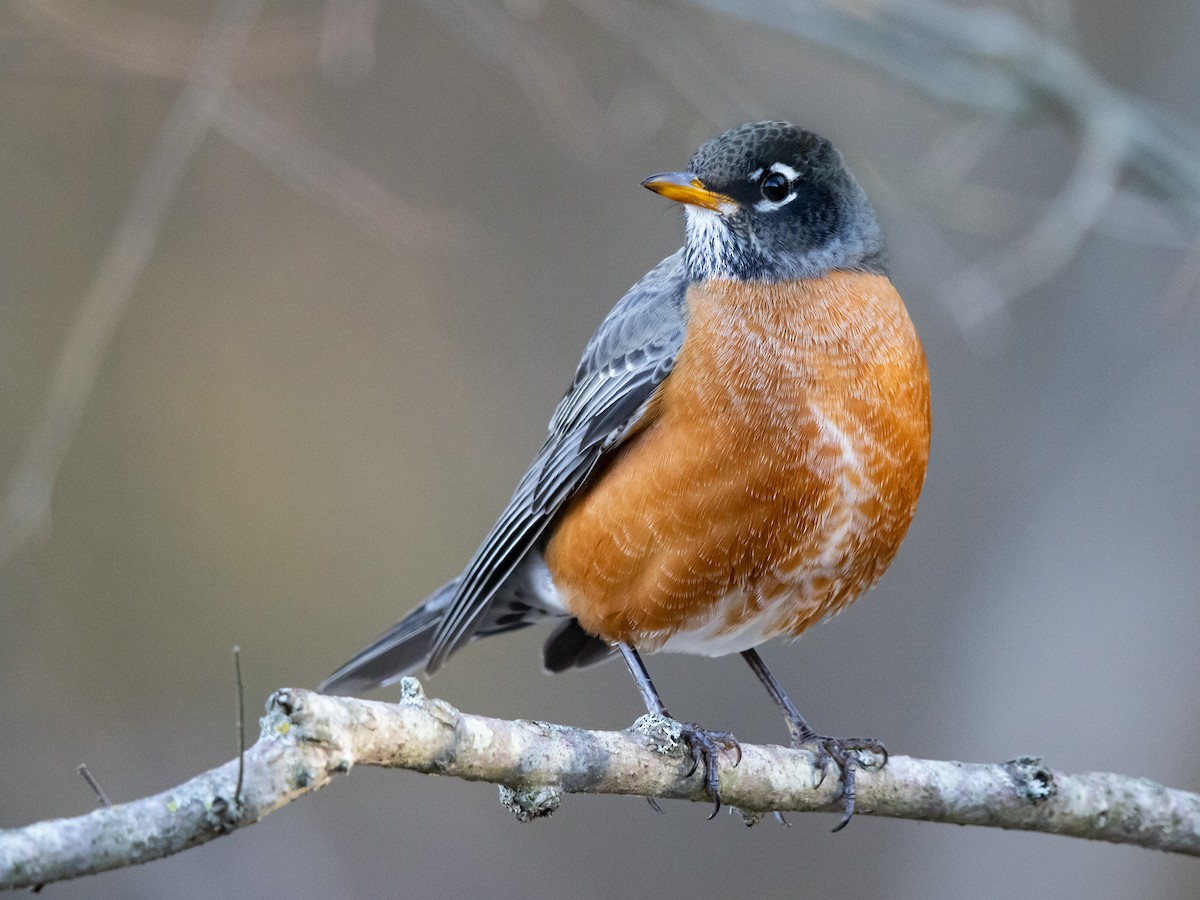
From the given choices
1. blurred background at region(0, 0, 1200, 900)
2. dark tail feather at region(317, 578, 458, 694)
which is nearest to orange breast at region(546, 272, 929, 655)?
dark tail feather at region(317, 578, 458, 694)

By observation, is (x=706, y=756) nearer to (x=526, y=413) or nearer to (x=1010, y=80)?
(x=1010, y=80)

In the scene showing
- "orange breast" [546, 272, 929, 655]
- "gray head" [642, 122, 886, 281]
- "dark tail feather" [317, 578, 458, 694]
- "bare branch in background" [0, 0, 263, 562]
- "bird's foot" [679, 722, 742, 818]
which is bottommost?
"bird's foot" [679, 722, 742, 818]

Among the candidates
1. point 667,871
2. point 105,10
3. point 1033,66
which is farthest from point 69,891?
point 1033,66

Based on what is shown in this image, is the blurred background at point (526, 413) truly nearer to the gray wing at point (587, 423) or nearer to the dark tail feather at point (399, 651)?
the gray wing at point (587, 423)

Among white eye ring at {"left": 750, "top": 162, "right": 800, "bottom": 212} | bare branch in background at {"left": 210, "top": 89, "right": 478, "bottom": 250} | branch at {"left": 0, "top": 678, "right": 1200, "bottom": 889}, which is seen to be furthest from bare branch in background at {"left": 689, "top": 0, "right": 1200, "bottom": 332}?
branch at {"left": 0, "top": 678, "right": 1200, "bottom": 889}

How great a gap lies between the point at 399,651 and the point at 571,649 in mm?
543

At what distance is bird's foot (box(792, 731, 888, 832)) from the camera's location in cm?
315

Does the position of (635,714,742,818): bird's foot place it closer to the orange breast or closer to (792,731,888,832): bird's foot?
(792,731,888,832): bird's foot

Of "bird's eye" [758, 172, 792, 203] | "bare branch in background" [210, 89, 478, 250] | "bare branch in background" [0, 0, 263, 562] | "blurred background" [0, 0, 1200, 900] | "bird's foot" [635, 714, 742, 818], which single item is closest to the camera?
"bird's foot" [635, 714, 742, 818]

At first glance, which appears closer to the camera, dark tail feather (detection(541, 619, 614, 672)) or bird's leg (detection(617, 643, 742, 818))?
bird's leg (detection(617, 643, 742, 818))

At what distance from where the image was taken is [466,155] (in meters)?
6.29

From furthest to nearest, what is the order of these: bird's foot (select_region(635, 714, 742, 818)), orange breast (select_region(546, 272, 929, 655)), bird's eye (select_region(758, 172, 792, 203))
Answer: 1. bird's eye (select_region(758, 172, 792, 203))
2. orange breast (select_region(546, 272, 929, 655))
3. bird's foot (select_region(635, 714, 742, 818))

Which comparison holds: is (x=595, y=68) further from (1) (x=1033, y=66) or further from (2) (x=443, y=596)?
(2) (x=443, y=596)

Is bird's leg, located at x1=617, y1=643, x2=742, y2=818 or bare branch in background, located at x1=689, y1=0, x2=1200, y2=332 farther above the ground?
bare branch in background, located at x1=689, y1=0, x2=1200, y2=332
